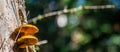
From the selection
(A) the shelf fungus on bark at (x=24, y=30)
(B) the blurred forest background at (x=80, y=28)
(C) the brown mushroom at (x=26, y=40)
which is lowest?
(B) the blurred forest background at (x=80, y=28)

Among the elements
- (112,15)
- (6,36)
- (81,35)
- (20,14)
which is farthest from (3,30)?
(112,15)

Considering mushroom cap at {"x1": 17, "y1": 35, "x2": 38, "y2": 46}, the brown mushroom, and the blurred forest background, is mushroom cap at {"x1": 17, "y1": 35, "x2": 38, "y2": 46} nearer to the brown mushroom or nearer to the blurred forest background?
the brown mushroom

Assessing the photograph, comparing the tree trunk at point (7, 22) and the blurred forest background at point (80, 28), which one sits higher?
the tree trunk at point (7, 22)

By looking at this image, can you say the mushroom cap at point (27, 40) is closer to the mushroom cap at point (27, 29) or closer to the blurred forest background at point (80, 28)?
the mushroom cap at point (27, 29)

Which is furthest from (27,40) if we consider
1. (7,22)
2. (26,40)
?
(7,22)

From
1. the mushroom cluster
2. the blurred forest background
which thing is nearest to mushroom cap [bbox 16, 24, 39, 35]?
the mushroom cluster

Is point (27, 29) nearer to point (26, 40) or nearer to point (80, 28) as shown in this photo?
point (26, 40)

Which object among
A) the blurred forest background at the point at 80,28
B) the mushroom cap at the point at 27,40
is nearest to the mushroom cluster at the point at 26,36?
the mushroom cap at the point at 27,40
